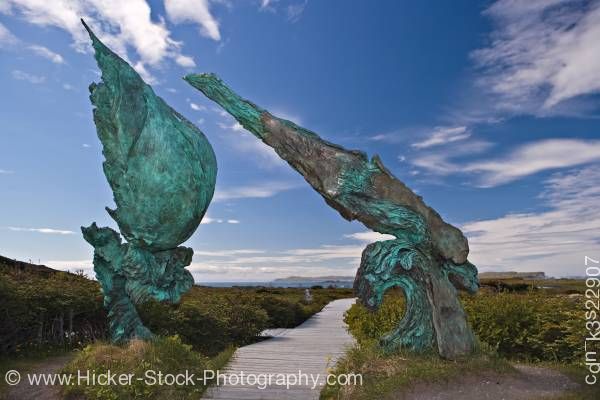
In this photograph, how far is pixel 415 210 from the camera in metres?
6.45

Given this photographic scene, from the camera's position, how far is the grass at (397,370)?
18.5 feet

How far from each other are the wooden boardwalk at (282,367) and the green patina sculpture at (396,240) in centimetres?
129

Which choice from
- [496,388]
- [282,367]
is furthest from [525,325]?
[282,367]

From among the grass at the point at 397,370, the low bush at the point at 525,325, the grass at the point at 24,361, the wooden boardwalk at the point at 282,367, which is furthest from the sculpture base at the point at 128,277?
the low bush at the point at 525,325

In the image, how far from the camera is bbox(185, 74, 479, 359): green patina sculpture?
20.8 ft

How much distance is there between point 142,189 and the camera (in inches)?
263

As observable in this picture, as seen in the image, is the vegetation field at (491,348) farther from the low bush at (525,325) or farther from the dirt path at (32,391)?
the dirt path at (32,391)

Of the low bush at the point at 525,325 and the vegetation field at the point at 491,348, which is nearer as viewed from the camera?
the vegetation field at the point at 491,348

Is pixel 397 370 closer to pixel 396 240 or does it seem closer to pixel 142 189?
pixel 396 240

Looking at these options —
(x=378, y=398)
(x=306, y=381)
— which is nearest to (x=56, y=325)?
(x=306, y=381)

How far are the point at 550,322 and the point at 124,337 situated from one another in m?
6.68

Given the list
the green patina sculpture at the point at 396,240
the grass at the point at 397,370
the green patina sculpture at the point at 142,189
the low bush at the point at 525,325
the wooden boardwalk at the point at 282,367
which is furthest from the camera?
the low bush at the point at 525,325

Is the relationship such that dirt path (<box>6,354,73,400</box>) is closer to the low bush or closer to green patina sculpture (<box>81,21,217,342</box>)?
green patina sculpture (<box>81,21,217,342</box>)

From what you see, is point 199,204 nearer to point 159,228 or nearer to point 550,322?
point 159,228
